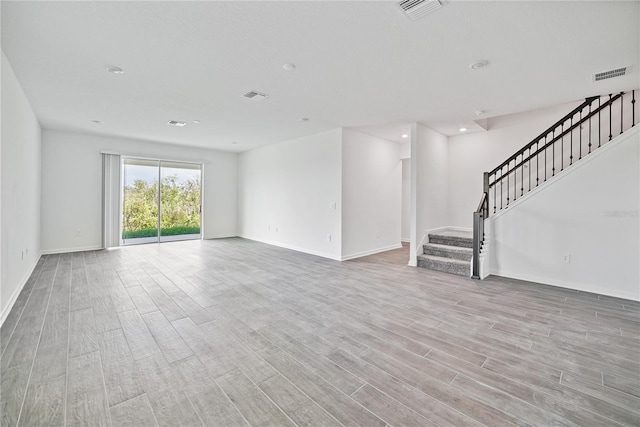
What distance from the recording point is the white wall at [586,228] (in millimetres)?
3730

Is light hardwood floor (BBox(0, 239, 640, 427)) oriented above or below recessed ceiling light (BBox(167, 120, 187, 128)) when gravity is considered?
below

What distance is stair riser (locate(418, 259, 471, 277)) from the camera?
15.6 ft

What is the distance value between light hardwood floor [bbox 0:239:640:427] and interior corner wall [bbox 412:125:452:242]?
1.89 m

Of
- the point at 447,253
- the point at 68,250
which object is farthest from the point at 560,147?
the point at 68,250

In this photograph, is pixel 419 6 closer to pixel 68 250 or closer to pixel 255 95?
pixel 255 95

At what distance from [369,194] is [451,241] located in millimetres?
2037

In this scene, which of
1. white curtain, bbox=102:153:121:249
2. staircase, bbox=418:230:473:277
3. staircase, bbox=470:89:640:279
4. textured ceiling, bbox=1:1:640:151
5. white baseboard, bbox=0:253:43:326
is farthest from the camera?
white curtain, bbox=102:153:121:249

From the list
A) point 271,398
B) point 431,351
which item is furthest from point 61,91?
point 431,351

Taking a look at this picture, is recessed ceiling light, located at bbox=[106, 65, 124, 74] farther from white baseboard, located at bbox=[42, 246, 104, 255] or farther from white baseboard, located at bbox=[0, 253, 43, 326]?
white baseboard, located at bbox=[42, 246, 104, 255]

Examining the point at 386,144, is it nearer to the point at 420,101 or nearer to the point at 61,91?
the point at 420,101

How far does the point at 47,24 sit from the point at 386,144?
6.16 meters

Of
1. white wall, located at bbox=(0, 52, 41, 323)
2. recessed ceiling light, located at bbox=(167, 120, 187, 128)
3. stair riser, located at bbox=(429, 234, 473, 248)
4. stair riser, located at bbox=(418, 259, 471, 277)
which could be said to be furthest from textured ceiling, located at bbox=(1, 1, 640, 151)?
stair riser, located at bbox=(418, 259, 471, 277)

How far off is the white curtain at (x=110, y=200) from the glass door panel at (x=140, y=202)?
0.26 m

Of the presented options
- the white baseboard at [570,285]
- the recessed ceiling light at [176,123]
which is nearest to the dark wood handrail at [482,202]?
the white baseboard at [570,285]
